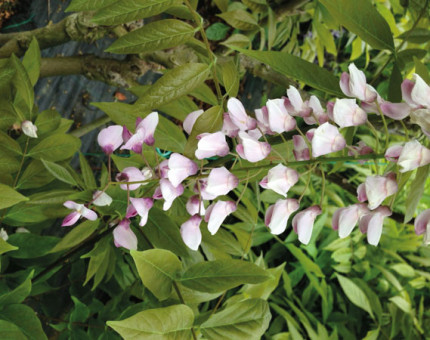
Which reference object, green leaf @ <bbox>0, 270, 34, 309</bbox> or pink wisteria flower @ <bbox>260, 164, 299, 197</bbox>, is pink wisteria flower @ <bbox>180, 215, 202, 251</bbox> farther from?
green leaf @ <bbox>0, 270, 34, 309</bbox>

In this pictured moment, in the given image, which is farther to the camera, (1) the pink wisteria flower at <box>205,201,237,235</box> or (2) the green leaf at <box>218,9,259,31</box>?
(2) the green leaf at <box>218,9,259,31</box>

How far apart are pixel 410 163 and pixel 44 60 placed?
946 mm

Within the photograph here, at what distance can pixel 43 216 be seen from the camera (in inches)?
26.5

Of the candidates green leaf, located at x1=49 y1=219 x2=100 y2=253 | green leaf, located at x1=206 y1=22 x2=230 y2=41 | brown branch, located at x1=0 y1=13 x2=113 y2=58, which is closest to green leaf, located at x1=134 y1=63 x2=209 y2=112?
green leaf, located at x1=49 y1=219 x2=100 y2=253

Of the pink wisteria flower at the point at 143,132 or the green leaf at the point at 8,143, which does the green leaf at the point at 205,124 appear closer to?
the pink wisteria flower at the point at 143,132

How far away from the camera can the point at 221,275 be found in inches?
19.3

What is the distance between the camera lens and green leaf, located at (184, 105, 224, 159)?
1.32 ft

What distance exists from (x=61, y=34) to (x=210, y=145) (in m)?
0.68

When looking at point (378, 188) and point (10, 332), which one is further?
point (10, 332)

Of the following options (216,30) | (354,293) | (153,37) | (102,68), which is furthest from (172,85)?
(354,293)

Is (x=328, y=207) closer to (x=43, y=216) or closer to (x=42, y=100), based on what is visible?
(x=42, y=100)

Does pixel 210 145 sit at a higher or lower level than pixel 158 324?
higher

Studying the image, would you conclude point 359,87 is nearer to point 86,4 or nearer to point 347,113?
point 347,113

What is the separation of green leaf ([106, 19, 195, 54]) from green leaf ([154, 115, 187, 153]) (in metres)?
0.18
